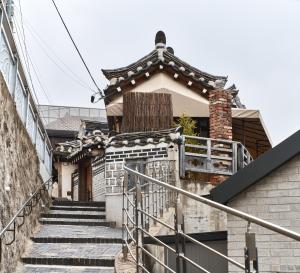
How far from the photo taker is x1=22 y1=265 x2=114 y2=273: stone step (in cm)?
736

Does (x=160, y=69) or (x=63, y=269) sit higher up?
(x=160, y=69)

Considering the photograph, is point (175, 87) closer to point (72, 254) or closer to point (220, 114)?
point (220, 114)

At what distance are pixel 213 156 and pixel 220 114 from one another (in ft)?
4.63

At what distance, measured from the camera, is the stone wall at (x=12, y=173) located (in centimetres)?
688

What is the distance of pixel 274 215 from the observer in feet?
22.0

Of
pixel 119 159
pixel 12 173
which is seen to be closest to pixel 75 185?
pixel 119 159

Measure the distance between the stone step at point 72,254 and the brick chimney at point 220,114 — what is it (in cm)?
568

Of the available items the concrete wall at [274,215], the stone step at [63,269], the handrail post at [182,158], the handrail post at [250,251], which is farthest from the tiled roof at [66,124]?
the handrail post at [250,251]

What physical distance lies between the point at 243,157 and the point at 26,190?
619cm

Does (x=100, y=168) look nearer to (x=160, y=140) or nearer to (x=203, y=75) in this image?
(x=203, y=75)

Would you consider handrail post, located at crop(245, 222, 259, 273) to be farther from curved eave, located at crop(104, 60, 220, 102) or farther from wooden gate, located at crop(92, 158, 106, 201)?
wooden gate, located at crop(92, 158, 106, 201)

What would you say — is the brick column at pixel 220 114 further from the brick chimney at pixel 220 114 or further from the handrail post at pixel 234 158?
the handrail post at pixel 234 158

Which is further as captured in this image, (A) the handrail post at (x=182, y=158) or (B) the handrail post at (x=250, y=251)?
(A) the handrail post at (x=182, y=158)

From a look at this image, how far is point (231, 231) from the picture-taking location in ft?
23.0
